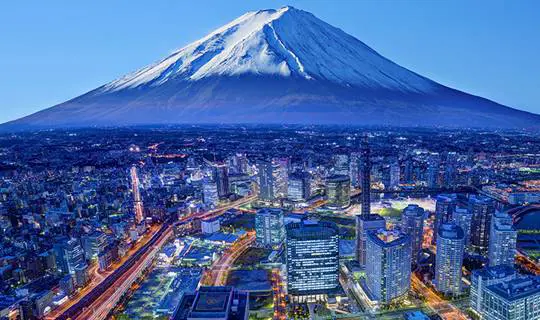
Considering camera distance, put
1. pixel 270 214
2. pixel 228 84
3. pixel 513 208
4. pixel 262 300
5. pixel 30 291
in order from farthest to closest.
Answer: pixel 228 84, pixel 513 208, pixel 270 214, pixel 30 291, pixel 262 300

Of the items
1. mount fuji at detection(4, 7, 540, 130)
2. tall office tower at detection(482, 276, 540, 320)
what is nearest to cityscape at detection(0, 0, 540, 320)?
tall office tower at detection(482, 276, 540, 320)

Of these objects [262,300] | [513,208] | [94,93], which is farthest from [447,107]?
[262,300]

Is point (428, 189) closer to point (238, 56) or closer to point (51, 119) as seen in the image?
point (238, 56)

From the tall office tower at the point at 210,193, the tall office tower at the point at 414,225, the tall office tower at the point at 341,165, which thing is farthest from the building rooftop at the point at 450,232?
the tall office tower at the point at 341,165

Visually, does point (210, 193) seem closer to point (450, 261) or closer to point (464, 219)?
point (464, 219)

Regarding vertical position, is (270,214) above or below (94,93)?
below

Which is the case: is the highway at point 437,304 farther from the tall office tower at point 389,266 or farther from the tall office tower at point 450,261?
the tall office tower at point 389,266
